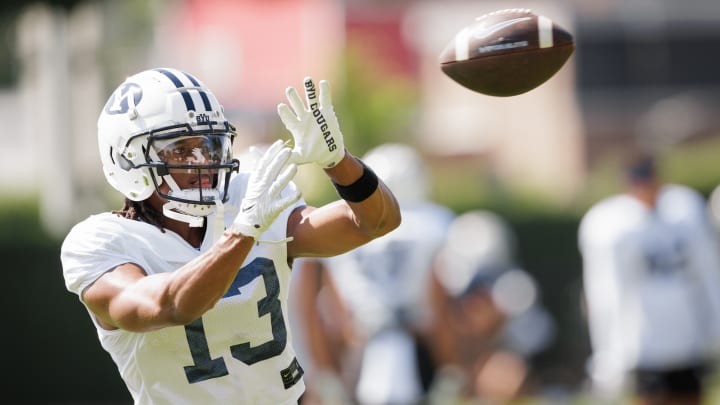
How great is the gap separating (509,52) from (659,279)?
3.64 metres

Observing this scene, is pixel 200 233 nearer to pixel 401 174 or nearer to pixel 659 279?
pixel 401 174

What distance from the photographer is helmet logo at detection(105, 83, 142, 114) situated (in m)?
3.81

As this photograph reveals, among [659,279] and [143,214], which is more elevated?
[143,214]

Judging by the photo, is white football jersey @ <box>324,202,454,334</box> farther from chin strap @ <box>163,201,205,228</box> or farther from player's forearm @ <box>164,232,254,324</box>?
player's forearm @ <box>164,232,254,324</box>

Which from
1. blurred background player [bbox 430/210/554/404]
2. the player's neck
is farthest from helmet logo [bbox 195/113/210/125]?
blurred background player [bbox 430/210/554/404]

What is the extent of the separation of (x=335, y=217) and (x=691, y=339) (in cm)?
413

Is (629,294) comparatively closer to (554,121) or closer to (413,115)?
(413,115)

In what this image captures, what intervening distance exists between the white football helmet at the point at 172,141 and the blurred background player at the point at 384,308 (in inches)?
123

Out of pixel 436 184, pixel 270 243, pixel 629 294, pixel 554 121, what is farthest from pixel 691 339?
pixel 554 121

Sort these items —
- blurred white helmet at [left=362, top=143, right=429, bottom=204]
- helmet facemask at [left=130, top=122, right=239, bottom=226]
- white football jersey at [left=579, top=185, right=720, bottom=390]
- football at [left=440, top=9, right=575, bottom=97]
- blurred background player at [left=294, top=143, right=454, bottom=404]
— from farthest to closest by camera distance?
white football jersey at [left=579, top=185, right=720, bottom=390] → blurred white helmet at [left=362, top=143, right=429, bottom=204] → blurred background player at [left=294, top=143, right=454, bottom=404] → football at [left=440, top=9, right=575, bottom=97] → helmet facemask at [left=130, top=122, right=239, bottom=226]

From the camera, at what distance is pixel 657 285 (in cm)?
740

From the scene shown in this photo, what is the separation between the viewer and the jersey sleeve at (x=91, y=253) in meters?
3.58

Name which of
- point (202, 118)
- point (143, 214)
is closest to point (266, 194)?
point (202, 118)

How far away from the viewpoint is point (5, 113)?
111 ft
